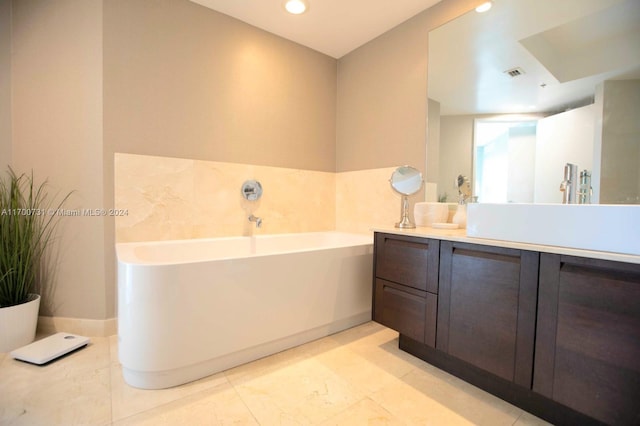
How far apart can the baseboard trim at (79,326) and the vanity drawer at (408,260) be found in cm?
178

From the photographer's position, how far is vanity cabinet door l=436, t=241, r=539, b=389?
44.7 inches

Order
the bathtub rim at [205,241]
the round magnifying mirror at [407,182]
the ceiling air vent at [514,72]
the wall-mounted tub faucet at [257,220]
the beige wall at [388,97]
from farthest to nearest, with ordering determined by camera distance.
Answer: the wall-mounted tub faucet at [257,220], the beige wall at [388,97], the round magnifying mirror at [407,182], the ceiling air vent at [514,72], the bathtub rim at [205,241]

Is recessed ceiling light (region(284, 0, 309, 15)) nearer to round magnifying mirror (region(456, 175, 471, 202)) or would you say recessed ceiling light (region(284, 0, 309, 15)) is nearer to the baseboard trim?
round magnifying mirror (region(456, 175, 471, 202))

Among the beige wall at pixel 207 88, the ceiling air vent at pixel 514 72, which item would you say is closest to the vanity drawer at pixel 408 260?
the ceiling air vent at pixel 514 72

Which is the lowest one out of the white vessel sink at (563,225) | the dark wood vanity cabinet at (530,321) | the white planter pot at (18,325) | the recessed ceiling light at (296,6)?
the white planter pot at (18,325)

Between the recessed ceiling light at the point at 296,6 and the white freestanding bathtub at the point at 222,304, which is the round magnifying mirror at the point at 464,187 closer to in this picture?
the white freestanding bathtub at the point at 222,304

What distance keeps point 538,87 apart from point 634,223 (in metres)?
0.98

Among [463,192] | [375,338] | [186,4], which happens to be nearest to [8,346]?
[375,338]

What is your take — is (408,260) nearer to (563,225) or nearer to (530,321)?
(530,321)

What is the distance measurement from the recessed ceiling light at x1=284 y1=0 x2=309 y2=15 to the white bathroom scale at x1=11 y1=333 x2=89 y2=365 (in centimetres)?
260

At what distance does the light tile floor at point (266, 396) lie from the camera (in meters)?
1.18

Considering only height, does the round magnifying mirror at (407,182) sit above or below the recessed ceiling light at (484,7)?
below

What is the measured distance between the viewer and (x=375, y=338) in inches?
75.2

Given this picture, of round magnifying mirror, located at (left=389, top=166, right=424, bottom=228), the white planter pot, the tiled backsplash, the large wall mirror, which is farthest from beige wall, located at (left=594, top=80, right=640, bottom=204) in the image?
the white planter pot
